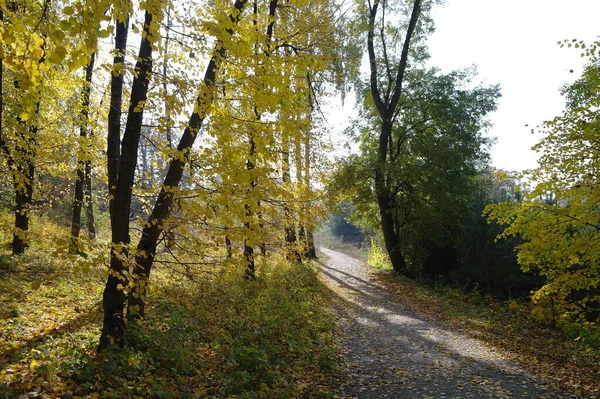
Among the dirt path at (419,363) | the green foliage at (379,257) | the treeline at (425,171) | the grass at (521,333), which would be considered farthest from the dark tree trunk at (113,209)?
the green foliage at (379,257)

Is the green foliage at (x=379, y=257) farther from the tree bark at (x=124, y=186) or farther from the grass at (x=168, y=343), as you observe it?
the tree bark at (x=124, y=186)

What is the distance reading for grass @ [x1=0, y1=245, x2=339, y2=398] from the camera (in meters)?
4.31

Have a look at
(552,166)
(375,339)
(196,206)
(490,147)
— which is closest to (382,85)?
(490,147)

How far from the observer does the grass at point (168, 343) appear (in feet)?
14.1

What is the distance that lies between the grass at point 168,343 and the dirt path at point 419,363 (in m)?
0.56

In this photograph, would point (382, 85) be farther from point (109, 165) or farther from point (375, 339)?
point (109, 165)

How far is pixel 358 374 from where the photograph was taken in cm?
640

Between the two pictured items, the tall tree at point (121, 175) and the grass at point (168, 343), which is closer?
the grass at point (168, 343)

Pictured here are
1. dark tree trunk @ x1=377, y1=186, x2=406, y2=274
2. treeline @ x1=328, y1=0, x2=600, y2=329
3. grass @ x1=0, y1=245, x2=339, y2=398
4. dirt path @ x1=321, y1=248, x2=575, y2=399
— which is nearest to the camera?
grass @ x1=0, y1=245, x2=339, y2=398

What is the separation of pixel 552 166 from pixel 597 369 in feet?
12.5

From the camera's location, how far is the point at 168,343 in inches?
225

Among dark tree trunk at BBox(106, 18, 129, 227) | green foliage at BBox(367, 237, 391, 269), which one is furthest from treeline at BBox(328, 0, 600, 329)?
dark tree trunk at BBox(106, 18, 129, 227)

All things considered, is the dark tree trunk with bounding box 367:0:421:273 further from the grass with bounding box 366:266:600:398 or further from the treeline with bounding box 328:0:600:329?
the grass with bounding box 366:266:600:398

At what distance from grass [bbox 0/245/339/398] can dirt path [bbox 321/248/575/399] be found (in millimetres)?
563
